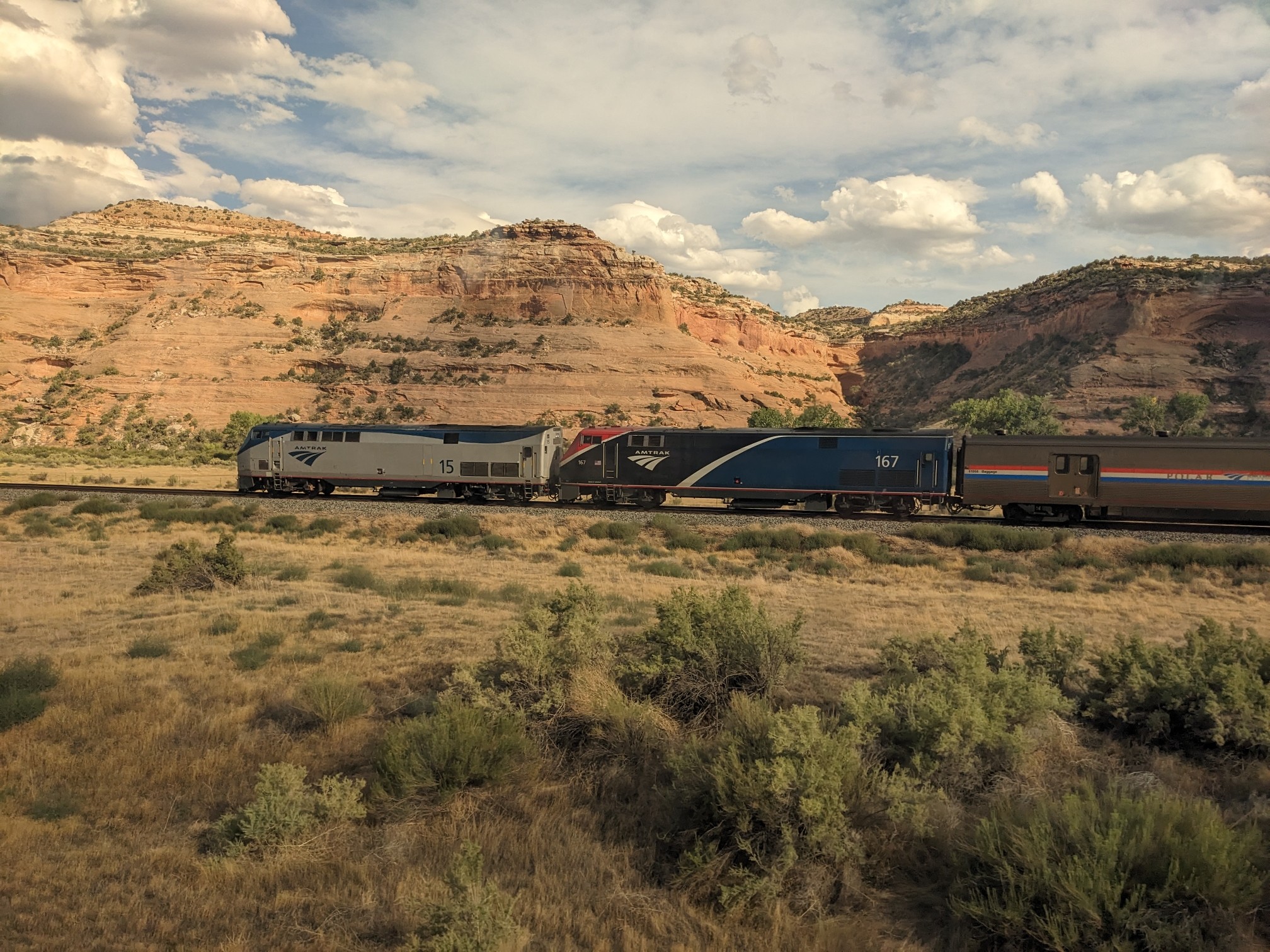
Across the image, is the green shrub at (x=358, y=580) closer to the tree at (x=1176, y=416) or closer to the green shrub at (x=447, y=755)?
the green shrub at (x=447, y=755)

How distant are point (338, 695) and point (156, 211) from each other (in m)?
131

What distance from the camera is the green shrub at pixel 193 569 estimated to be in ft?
51.4

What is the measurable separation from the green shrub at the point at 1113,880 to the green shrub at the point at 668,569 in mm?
13404

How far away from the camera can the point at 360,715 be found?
8.71m

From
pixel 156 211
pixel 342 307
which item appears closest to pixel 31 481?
pixel 342 307

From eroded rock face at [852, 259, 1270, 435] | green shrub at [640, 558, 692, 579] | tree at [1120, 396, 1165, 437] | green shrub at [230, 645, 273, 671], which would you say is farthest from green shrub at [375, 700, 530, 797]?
eroded rock face at [852, 259, 1270, 435]

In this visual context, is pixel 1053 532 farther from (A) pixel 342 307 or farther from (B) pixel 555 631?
(A) pixel 342 307

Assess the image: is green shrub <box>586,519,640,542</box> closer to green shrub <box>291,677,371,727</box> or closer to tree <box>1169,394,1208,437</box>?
green shrub <box>291,677,371,727</box>

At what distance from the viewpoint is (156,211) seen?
111375 millimetres

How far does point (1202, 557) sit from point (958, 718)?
55.1ft

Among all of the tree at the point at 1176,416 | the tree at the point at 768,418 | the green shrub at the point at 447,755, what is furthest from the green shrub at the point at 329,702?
the tree at the point at 1176,416

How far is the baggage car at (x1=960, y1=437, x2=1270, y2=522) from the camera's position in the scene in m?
23.1

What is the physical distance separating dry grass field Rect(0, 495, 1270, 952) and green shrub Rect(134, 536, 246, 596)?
1.24 ft

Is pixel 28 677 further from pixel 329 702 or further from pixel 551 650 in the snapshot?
pixel 551 650
